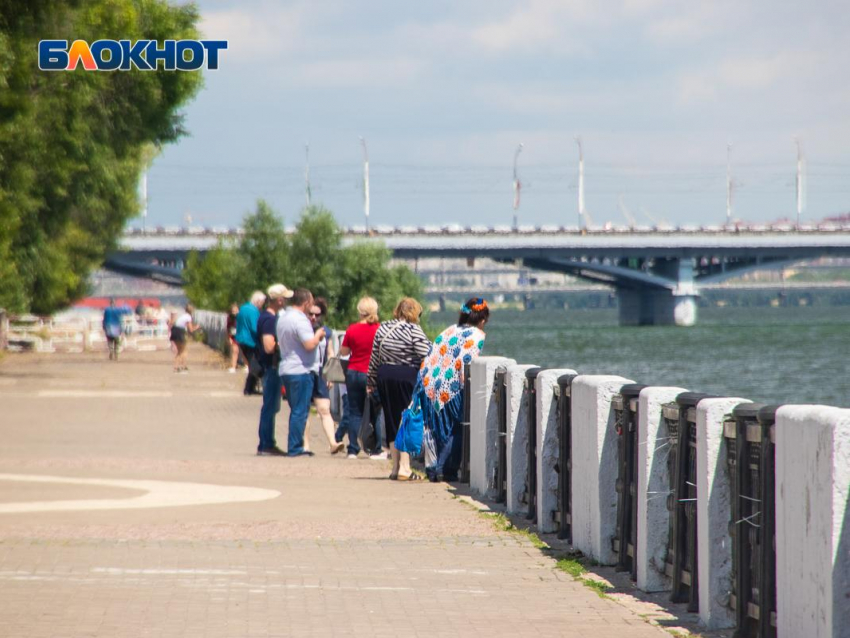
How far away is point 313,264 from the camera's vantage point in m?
58.2

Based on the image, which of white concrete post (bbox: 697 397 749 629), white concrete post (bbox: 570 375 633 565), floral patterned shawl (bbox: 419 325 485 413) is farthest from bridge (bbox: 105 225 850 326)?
white concrete post (bbox: 697 397 749 629)

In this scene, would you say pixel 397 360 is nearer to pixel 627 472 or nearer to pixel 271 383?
pixel 271 383

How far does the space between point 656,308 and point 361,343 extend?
93064mm

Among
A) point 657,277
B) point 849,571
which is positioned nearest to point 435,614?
point 849,571

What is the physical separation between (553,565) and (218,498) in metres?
4.30

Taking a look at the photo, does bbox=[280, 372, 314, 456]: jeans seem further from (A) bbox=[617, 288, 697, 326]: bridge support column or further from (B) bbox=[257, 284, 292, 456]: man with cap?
(A) bbox=[617, 288, 697, 326]: bridge support column

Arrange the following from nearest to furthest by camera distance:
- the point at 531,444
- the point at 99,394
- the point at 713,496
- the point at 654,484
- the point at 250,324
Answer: the point at 713,496 → the point at 654,484 → the point at 531,444 → the point at 250,324 → the point at 99,394

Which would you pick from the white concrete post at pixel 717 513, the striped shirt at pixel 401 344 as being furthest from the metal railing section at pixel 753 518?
the striped shirt at pixel 401 344

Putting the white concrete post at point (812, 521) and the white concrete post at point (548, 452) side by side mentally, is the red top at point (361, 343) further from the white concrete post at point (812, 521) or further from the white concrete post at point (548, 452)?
the white concrete post at point (812, 521)

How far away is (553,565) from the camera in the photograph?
881 centimetres

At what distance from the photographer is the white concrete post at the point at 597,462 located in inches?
334

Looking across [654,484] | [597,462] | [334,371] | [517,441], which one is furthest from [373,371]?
[654,484]

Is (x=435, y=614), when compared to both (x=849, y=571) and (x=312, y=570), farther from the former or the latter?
(x=849, y=571)

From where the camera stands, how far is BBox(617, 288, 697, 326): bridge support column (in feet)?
342
